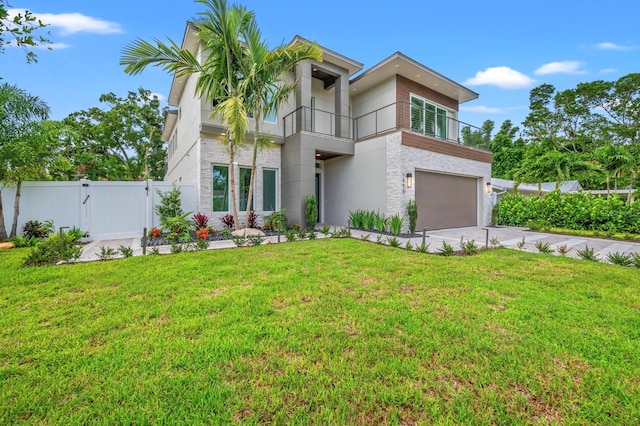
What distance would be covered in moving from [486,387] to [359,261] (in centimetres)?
368

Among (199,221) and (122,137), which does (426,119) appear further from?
(122,137)

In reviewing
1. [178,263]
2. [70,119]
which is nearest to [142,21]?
[178,263]

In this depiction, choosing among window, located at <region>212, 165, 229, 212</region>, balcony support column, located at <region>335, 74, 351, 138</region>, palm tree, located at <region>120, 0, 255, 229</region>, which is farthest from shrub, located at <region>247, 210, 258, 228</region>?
balcony support column, located at <region>335, 74, 351, 138</region>

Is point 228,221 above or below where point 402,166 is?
below

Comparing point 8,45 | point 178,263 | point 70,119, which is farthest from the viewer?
point 70,119

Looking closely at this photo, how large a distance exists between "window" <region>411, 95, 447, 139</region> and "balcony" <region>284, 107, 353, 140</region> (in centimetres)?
290

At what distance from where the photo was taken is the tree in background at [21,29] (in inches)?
111

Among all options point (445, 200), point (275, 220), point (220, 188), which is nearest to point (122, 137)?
point (220, 188)

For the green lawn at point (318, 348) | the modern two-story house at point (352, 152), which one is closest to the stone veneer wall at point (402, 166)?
the modern two-story house at point (352, 152)

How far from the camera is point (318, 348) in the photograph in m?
2.53

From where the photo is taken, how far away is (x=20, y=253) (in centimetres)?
628

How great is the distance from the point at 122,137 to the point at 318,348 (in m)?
29.1

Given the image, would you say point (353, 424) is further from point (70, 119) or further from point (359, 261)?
point (70, 119)

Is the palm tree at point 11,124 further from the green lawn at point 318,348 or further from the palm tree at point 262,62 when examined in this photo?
the palm tree at point 262,62
